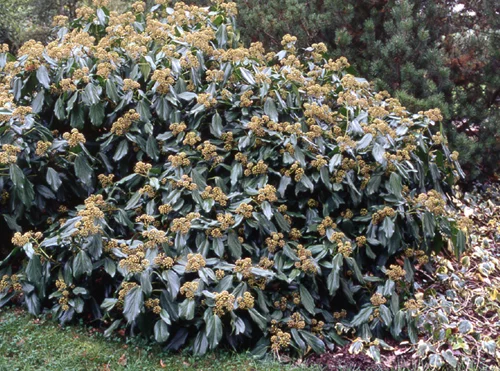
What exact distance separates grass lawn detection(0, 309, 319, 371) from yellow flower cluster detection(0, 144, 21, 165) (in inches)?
39.6

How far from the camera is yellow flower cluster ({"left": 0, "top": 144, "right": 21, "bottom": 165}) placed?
3.37 metres

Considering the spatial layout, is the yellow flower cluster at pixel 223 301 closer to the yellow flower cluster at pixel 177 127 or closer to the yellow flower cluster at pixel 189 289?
the yellow flower cluster at pixel 189 289

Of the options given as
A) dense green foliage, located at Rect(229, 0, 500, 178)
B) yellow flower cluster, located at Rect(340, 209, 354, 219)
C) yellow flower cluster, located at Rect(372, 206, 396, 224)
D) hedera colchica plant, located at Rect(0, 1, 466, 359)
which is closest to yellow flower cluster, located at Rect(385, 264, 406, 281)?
hedera colchica plant, located at Rect(0, 1, 466, 359)

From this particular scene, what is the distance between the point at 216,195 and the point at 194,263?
517 millimetres

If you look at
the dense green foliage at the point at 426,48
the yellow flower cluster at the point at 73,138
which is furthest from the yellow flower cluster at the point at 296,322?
the dense green foliage at the point at 426,48

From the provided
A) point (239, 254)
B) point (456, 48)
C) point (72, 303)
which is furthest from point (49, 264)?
point (456, 48)

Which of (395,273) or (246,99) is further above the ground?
(246,99)

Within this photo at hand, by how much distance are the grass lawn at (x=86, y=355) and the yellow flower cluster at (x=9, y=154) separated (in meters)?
1.01

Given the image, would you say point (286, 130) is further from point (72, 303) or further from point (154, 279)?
point (72, 303)

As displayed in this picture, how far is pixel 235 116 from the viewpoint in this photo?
384cm

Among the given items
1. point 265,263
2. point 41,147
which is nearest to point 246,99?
point 265,263

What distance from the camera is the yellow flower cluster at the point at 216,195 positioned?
340 cm

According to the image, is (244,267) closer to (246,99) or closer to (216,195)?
(216,195)

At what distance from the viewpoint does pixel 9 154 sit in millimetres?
3416
